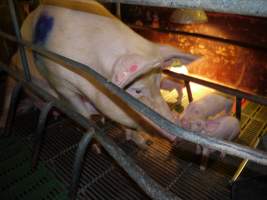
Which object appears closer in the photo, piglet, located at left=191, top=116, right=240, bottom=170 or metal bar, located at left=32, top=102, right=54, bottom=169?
metal bar, located at left=32, top=102, right=54, bottom=169

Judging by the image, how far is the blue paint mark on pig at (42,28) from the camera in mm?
1976

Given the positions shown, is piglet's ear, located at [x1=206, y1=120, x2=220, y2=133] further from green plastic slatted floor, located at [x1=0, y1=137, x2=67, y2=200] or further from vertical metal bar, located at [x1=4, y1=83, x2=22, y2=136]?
vertical metal bar, located at [x1=4, y1=83, x2=22, y2=136]

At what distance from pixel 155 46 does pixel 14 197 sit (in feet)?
4.94

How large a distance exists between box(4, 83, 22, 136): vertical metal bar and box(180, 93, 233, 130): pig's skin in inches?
54.8

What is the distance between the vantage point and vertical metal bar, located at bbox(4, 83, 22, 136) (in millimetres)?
2002

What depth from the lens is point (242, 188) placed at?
5.35 ft

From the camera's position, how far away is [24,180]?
1903mm

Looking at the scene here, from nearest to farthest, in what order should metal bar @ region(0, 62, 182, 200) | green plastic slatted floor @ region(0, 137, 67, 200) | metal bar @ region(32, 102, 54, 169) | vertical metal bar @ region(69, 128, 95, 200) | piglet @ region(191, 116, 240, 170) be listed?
metal bar @ region(0, 62, 182, 200) → vertical metal bar @ region(69, 128, 95, 200) → metal bar @ region(32, 102, 54, 169) → green plastic slatted floor @ region(0, 137, 67, 200) → piglet @ region(191, 116, 240, 170)

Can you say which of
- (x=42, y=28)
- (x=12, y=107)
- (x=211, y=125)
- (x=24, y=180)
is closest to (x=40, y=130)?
(x=24, y=180)

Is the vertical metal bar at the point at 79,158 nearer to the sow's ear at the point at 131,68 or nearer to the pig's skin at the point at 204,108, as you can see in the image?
the sow's ear at the point at 131,68

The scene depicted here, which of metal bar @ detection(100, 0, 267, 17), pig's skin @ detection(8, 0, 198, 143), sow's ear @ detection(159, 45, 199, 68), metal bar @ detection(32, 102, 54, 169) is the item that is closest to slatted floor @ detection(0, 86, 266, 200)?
metal bar @ detection(32, 102, 54, 169)

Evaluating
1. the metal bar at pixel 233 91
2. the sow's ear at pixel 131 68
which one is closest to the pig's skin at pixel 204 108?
the metal bar at pixel 233 91

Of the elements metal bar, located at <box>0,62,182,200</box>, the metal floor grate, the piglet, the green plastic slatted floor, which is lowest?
the metal floor grate

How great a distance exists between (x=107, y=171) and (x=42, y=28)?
4.30 feet
